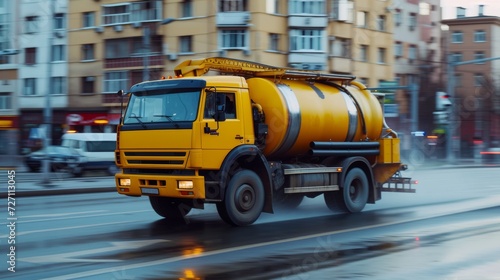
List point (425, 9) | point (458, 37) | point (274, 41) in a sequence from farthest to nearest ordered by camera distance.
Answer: point (458, 37)
point (425, 9)
point (274, 41)

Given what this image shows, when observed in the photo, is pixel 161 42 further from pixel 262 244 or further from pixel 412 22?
pixel 262 244

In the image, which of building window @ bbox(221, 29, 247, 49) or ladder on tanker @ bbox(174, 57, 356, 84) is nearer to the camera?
ladder on tanker @ bbox(174, 57, 356, 84)

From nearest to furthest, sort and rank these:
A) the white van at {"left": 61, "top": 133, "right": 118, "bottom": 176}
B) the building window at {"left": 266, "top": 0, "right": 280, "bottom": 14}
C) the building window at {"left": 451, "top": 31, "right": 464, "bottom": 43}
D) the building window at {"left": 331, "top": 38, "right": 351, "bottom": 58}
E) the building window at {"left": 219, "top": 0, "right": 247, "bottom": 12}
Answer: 1. the white van at {"left": 61, "top": 133, "right": 118, "bottom": 176}
2. the building window at {"left": 219, "top": 0, "right": 247, "bottom": 12}
3. the building window at {"left": 266, "top": 0, "right": 280, "bottom": 14}
4. the building window at {"left": 331, "top": 38, "right": 351, "bottom": 58}
5. the building window at {"left": 451, "top": 31, "right": 464, "bottom": 43}

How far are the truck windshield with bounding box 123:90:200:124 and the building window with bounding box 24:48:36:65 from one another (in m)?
49.9

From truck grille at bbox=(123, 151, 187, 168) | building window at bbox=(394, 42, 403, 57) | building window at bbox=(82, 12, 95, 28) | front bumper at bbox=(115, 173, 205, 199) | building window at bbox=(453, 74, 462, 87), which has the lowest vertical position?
front bumper at bbox=(115, 173, 205, 199)

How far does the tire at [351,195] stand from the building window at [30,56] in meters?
49.1

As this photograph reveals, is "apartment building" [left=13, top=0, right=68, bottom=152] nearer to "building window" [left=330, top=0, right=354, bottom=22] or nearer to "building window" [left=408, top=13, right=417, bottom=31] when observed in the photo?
"building window" [left=330, top=0, right=354, bottom=22]

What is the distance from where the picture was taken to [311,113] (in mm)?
14711

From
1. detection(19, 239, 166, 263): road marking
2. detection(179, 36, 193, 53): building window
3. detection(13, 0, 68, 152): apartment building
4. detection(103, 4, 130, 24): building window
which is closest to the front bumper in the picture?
detection(19, 239, 166, 263): road marking

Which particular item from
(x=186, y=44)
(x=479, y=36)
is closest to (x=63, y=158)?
(x=186, y=44)

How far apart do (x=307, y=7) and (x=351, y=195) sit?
39683 mm

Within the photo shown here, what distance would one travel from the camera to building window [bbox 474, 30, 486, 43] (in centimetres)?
9244

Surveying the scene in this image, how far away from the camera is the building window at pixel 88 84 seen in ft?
190

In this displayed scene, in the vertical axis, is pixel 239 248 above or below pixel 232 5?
below
